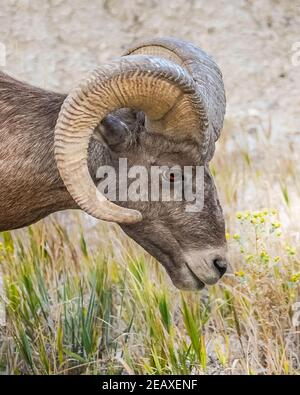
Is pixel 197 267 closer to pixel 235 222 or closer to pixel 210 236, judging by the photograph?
pixel 210 236

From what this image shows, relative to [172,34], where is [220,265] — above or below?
below

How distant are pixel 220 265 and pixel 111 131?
3.21ft

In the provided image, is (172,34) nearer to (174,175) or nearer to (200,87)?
(200,87)

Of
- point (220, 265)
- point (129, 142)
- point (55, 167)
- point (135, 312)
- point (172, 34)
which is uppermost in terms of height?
point (172, 34)

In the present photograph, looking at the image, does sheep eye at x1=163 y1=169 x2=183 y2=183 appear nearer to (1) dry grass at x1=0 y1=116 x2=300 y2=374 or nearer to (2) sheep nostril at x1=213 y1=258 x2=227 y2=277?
(2) sheep nostril at x1=213 y1=258 x2=227 y2=277

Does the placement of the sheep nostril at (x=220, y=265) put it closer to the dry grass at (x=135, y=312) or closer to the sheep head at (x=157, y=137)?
the sheep head at (x=157, y=137)

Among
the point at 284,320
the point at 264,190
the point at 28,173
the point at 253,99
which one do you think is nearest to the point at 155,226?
the point at 28,173

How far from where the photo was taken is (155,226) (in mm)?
6816

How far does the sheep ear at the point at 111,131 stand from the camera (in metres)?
6.50

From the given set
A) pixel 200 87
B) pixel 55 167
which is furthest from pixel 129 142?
pixel 200 87

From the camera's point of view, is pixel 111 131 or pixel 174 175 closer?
pixel 111 131

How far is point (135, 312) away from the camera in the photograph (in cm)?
793

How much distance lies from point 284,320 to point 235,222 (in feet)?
5.49
